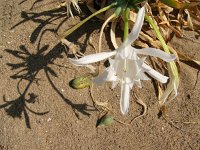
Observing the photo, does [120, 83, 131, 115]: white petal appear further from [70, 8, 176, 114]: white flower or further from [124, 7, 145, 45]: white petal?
[124, 7, 145, 45]: white petal

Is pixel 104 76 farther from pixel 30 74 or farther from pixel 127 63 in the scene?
pixel 30 74

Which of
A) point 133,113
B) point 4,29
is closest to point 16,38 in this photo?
point 4,29

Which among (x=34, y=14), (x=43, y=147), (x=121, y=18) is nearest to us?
(x=43, y=147)

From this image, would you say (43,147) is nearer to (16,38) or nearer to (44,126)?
(44,126)

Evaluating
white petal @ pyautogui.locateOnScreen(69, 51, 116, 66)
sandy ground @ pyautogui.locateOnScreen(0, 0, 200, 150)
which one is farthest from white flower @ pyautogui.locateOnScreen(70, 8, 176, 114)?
sandy ground @ pyautogui.locateOnScreen(0, 0, 200, 150)

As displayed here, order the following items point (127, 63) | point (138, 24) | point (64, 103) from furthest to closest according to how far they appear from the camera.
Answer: point (64, 103) < point (127, 63) < point (138, 24)

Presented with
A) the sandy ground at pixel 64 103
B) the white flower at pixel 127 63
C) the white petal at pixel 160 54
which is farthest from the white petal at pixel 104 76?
the sandy ground at pixel 64 103

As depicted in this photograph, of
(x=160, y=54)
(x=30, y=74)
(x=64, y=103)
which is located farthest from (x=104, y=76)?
(x=30, y=74)
